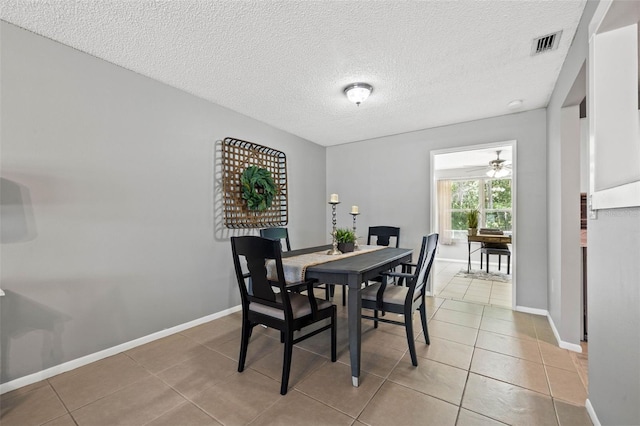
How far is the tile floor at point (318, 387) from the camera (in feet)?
5.06

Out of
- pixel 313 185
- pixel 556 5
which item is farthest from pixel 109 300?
pixel 556 5

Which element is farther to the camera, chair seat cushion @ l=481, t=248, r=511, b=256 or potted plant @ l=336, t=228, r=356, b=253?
chair seat cushion @ l=481, t=248, r=511, b=256

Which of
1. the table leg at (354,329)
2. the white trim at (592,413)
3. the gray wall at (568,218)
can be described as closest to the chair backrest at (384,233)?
the gray wall at (568,218)

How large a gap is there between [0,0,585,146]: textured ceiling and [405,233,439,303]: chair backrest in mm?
1469

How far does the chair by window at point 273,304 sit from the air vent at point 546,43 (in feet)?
7.87

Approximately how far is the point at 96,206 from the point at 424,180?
3820 mm

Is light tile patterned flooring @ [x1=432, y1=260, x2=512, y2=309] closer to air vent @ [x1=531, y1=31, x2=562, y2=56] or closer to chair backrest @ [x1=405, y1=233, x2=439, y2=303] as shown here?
chair backrest @ [x1=405, y1=233, x2=439, y2=303]

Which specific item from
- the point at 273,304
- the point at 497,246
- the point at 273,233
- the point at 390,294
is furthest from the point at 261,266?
the point at 497,246

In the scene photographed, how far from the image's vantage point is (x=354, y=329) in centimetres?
183

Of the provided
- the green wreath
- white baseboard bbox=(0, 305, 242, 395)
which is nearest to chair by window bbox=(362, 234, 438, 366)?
the green wreath

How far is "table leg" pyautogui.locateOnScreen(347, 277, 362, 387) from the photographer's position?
1.81m

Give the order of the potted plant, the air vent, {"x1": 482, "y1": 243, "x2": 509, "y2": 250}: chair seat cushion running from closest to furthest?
the air vent
the potted plant
{"x1": 482, "y1": 243, "x2": 509, "y2": 250}: chair seat cushion

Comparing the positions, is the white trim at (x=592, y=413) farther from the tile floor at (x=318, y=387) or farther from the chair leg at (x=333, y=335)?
the chair leg at (x=333, y=335)

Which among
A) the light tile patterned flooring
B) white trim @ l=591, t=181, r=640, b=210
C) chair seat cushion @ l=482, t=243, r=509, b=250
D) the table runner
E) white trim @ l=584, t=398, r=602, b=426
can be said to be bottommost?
the light tile patterned flooring
